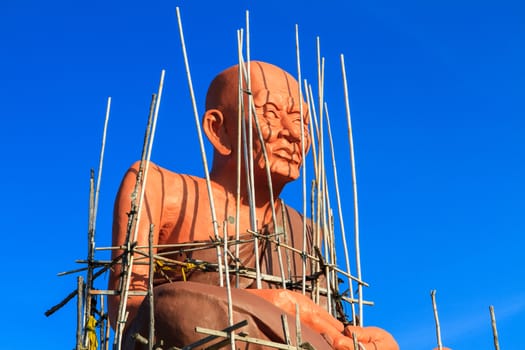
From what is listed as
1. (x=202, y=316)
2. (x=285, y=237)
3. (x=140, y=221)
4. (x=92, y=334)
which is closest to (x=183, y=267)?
(x=140, y=221)

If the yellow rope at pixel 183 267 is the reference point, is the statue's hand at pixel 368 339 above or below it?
below

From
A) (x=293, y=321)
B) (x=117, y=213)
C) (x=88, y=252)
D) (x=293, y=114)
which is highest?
(x=293, y=114)

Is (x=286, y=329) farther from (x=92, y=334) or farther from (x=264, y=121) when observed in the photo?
(x=264, y=121)

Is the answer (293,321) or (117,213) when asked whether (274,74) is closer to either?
(117,213)

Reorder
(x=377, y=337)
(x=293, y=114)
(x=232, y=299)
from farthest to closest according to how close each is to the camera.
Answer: (x=293, y=114)
(x=377, y=337)
(x=232, y=299)

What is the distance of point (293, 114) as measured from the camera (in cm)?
891

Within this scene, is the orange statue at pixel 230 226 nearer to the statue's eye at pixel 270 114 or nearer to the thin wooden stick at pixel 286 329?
the statue's eye at pixel 270 114

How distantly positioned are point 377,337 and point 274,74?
276cm

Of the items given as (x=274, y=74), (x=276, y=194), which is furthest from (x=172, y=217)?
(x=274, y=74)

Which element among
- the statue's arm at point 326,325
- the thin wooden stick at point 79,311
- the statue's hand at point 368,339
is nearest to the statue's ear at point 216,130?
the statue's arm at point 326,325

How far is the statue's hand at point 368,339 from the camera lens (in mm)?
7027

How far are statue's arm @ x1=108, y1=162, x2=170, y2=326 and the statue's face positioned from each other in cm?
91

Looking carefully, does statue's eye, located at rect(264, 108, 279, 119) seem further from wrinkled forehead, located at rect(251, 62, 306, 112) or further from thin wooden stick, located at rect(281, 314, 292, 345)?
thin wooden stick, located at rect(281, 314, 292, 345)

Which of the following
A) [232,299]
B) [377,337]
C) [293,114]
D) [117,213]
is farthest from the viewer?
[293,114]
